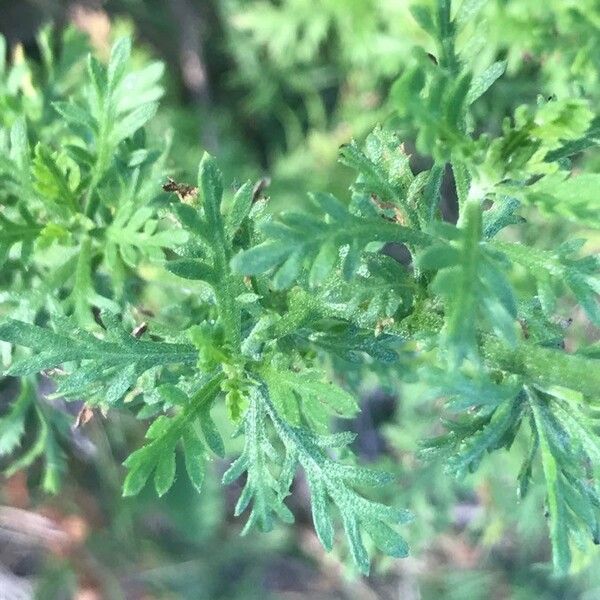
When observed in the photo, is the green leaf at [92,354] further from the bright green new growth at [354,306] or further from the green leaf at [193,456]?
the green leaf at [193,456]

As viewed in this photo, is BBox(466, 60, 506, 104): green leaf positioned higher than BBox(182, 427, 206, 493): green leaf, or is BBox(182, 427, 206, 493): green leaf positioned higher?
BBox(466, 60, 506, 104): green leaf

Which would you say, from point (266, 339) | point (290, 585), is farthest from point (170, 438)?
point (290, 585)

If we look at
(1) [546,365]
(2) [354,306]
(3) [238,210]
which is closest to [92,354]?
(3) [238,210]

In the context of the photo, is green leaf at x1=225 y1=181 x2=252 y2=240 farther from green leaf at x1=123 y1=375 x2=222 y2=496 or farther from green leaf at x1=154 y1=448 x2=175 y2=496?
green leaf at x1=154 y1=448 x2=175 y2=496

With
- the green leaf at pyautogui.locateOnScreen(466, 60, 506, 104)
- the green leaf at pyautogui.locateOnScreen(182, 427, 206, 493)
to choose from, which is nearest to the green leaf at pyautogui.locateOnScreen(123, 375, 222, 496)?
the green leaf at pyautogui.locateOnScreen(182, 427, 206, 493)

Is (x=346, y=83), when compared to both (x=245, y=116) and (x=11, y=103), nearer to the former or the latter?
(x=245, y=116)

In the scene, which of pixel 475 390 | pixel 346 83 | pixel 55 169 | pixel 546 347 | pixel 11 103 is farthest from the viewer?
pixel 346 83


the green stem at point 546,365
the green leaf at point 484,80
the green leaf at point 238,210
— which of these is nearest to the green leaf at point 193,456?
the green leaf at point 238,210

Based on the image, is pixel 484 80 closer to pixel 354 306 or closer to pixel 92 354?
pixel 354 306
